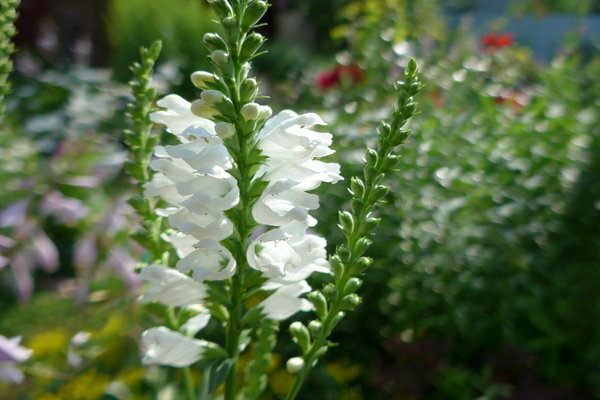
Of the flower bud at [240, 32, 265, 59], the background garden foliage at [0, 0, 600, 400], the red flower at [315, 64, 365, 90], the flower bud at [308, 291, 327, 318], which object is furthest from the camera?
the red flower at [315, 64, 365, 90]

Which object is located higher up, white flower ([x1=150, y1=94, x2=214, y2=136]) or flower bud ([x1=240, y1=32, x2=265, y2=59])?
flower bud ([x1=240, y1=32, x2=265, y2=59])

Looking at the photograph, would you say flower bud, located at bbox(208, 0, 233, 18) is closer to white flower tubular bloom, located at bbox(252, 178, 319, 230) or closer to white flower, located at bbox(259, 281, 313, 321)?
white flower tubular bloom, located at bbox(252, 178, 319, 230)

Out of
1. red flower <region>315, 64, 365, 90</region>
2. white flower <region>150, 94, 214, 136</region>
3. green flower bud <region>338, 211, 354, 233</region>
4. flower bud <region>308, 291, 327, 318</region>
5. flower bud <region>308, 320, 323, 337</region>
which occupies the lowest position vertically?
red flower <region>315, 64, 365, 90</region>

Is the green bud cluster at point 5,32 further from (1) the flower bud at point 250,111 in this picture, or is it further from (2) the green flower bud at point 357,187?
(2) the green flower bud at point 357,187

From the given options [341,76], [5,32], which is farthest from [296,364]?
[341,76]

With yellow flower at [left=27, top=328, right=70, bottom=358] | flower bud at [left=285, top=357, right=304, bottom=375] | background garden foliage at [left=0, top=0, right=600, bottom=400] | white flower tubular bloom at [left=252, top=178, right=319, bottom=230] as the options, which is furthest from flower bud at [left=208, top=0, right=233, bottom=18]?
yellow flower at [left=27, top=328, right=70, bottom=358]

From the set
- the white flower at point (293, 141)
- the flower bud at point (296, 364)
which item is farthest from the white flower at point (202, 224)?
the flower bud at point (296, 364)
